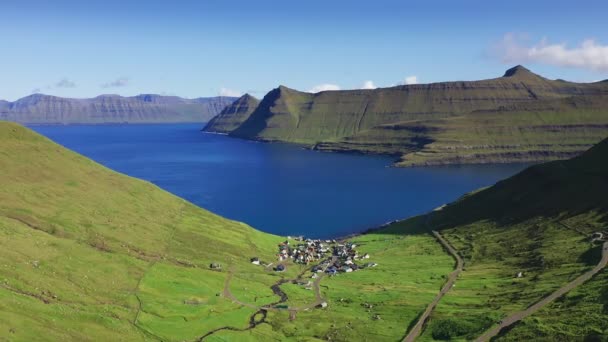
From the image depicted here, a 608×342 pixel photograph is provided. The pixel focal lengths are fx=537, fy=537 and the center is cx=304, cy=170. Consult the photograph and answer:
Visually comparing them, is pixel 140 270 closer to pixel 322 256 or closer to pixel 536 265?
pixel 322 256

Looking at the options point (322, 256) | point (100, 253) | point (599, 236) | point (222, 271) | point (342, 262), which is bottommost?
point (322, 256)

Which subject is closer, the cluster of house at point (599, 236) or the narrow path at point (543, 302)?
the narrow path at point (543, 302)

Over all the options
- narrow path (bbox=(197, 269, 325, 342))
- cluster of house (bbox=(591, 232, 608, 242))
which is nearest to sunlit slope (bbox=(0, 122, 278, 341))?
narrow path (bbox=(197, 269, 325, 342))

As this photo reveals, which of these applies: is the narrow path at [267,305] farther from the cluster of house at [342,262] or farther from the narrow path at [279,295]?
the cluster of house at [342,262]

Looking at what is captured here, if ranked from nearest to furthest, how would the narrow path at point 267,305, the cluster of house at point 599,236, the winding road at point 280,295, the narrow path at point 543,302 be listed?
the narrow path at point 543,302, the narrow path at point 267,305, the winding road at point 280,295, the cluster of house at point 599,236

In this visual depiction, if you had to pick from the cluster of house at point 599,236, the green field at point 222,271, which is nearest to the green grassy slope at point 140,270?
the green field at point 222,271

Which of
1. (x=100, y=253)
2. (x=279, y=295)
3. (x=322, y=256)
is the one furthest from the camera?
(x=322, y=256)

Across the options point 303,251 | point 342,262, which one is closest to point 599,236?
point 342,262
